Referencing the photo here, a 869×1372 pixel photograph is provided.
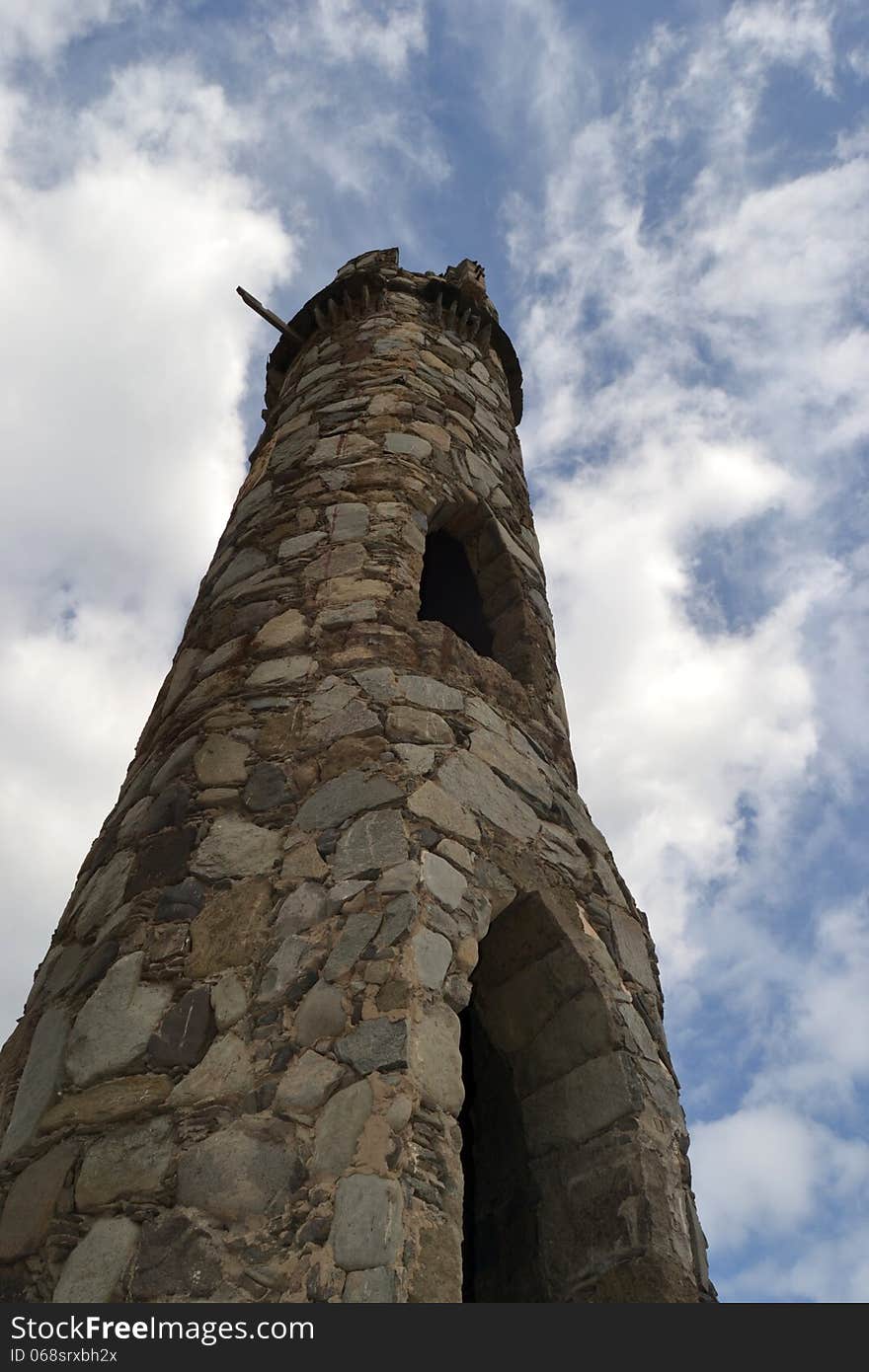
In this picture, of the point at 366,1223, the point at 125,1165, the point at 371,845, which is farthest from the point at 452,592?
the point at 366,1223

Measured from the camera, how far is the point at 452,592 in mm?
5715

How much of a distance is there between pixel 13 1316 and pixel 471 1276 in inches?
85.6

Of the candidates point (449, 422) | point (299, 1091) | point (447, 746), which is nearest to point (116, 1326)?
point (299, 1091)

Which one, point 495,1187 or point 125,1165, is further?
point 495,1187

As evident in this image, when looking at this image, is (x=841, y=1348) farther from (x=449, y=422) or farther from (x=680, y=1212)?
(x=449, y=422)

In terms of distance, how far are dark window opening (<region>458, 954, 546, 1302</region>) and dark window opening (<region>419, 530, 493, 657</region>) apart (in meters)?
1.99

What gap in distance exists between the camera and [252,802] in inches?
131

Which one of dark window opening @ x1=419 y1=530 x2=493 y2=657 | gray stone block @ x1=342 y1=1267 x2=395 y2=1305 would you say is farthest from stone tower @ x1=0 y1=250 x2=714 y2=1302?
dark window opening @ x1=419 y1=530 x2=493 y2=657

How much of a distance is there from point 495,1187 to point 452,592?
118 inches

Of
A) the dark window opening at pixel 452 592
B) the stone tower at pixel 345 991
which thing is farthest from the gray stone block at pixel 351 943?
the dark window opening at pixel 452 592

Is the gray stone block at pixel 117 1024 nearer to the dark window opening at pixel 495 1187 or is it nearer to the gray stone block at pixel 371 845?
the gray stone block at pixel 371 845

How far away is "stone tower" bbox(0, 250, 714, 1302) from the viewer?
2.39 meters

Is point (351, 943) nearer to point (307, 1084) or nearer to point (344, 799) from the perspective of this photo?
point (307, 1084)

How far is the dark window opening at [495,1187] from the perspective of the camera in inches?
136
